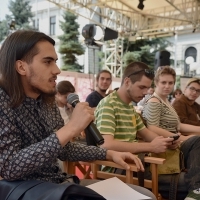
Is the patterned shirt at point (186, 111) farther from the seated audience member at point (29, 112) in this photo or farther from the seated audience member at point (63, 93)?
the seated audience member at point (29, 112)

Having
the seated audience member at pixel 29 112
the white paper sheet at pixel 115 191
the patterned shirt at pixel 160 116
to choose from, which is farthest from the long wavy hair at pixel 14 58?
the patterned shirt at pixel 160 116

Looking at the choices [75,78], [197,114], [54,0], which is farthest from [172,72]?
[54,0]

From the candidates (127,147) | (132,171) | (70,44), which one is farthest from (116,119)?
(70,44)

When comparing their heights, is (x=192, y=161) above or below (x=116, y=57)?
below

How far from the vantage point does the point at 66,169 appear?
1.80 m

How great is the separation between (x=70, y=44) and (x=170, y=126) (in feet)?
27.2

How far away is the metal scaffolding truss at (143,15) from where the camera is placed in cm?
804

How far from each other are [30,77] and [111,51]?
10644mm

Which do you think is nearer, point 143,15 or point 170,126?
point 170,126

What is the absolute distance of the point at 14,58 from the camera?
1117 mm

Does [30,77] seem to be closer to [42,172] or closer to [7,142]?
[7,142]

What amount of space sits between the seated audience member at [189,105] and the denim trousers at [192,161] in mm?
1025

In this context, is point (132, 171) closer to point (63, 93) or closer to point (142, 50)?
point (63, 93)

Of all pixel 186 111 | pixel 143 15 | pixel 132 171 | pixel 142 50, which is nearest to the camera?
pixel 132 171
